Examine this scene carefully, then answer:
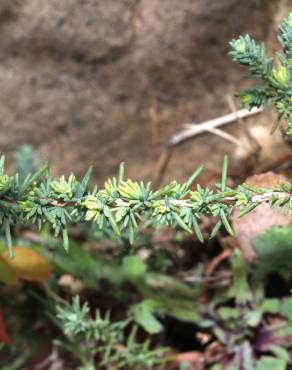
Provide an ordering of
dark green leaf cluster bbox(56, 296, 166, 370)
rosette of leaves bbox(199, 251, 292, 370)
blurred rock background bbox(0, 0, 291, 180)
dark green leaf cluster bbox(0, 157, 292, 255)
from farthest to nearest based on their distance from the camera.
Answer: blurred rock background bbox(0, 0, 291, 180)
rosette of leaves bbox(199, 251, 292, 370)
dark green leaf cluster bbox(56, 296, 166, 370)
dark green leaf cluster bbox(0, 157, 292, 255)

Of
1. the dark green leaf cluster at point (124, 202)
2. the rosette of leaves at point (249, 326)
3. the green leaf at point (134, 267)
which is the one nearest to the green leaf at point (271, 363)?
the rosette of leaves at point (249, 326)

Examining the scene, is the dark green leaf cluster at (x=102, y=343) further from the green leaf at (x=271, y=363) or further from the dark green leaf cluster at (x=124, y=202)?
the dark green leaf cluster at (x=124, y=202)

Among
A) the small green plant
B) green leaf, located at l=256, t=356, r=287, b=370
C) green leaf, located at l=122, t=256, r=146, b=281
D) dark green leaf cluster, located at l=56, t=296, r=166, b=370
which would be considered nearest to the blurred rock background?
the small green plant

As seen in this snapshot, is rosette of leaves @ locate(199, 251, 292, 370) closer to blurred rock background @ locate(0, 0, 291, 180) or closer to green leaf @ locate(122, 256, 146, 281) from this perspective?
green leaf @ locate(122, 256, 146, 281)

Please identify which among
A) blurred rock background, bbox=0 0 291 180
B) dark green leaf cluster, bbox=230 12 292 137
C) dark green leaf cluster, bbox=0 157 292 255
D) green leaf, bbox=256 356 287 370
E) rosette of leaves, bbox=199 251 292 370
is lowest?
green leaf, bbox=256 356 287 370

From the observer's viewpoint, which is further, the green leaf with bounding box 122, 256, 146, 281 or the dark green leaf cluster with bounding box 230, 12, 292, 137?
the green leaf with bounding box 122, 256, 146, 281

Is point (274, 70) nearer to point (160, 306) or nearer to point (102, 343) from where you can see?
point (160, 306)

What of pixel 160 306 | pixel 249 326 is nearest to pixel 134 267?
pixel 160 306
